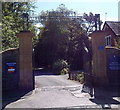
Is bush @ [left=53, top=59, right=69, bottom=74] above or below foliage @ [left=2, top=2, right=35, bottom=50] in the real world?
below

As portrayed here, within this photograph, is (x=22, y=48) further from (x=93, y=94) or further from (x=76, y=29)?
(x=76, y=29)

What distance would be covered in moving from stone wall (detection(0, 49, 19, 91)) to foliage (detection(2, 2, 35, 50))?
5.65 m

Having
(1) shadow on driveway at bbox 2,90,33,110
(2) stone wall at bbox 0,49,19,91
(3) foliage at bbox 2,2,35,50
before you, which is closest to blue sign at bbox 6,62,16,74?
(2) stone wall at bbox 0,49,19,91

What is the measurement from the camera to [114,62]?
1280cm

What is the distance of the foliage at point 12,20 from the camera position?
19.2 metres

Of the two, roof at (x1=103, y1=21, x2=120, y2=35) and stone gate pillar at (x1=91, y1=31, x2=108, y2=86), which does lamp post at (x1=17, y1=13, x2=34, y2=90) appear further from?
roof at (x1=103, y1=21, x2=120, y2=35)

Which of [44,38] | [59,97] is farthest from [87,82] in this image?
[44,38]

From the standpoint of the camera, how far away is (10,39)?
2047 centimetres

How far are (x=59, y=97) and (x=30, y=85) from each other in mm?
2595

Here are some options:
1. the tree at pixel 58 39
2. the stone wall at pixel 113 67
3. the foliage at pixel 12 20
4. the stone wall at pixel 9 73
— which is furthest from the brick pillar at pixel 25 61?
the tree at pixel 58 39

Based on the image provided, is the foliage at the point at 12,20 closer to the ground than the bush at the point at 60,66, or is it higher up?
higher up

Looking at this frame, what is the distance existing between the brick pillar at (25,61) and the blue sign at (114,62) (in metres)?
4.15

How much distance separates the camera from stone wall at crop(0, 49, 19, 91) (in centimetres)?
1224

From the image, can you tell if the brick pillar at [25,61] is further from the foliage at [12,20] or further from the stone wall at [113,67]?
the foliage at [12,20]
